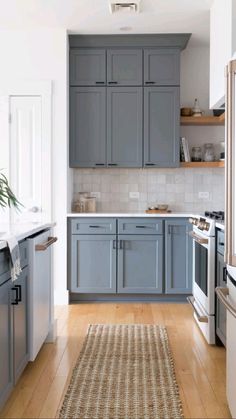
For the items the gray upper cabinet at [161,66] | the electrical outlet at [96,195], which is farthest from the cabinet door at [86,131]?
the gray upper cabinet at [161,66]

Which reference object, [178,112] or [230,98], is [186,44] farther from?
[230,98]

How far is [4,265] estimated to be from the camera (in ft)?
8.13

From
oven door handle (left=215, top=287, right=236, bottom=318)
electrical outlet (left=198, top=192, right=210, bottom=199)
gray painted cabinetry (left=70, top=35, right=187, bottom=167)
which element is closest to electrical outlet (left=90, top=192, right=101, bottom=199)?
gray painted cabinetry (left=70, top=35, right=187, bottom=167)

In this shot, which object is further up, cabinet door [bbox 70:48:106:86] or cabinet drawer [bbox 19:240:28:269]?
cabinet door [bbox 70:48:106:86]

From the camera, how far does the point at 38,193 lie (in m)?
5.26

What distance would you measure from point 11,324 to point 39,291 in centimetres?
68

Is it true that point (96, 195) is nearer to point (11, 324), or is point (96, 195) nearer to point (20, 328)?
point (20, 328)

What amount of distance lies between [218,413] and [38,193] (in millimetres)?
3196

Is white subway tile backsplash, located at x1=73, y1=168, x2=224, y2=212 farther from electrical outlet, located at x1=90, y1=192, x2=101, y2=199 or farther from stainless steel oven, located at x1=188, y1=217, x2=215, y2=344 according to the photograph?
stainless steel oven, located at x1=188, y1=217, x2=215, y2=344

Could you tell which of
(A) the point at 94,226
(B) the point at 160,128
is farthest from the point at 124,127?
(A) the point at 94,226

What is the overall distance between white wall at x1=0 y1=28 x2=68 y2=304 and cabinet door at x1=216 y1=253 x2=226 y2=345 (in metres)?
1.97

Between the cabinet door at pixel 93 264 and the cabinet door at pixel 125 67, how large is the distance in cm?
159

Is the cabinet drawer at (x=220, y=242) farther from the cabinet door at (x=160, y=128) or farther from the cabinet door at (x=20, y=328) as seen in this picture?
the cabinet door at (x=160, y=128)

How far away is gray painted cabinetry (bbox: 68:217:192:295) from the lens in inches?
202
